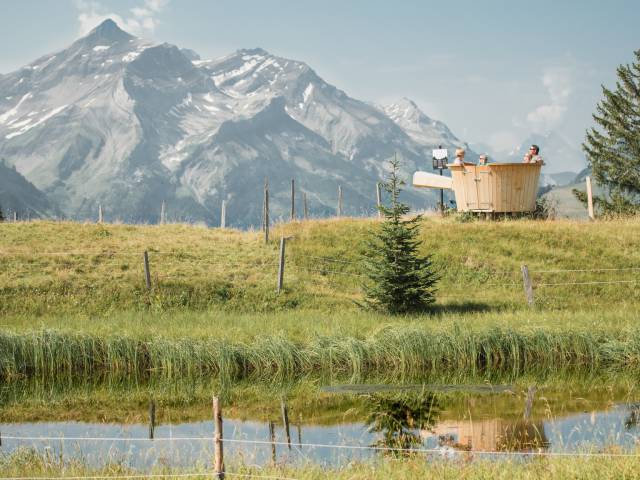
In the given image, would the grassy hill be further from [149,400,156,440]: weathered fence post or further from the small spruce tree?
[149,400,156,440]: weathered fence post

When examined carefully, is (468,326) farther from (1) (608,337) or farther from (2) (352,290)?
(2) (352,290)

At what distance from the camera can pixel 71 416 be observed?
60.2 feet

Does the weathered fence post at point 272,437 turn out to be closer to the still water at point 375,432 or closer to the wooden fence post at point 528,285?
the still water at point 375,432

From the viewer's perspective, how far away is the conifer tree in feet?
213

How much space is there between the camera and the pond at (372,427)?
47.8 feet

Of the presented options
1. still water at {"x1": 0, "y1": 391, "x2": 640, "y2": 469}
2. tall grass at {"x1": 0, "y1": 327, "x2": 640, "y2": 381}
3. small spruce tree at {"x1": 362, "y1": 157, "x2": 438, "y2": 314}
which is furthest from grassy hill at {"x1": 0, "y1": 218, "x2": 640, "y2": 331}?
still water at {"x1": 0, "y1": 391, "x2": 640, "y2": 469}

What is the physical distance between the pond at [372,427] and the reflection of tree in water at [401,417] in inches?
0.9

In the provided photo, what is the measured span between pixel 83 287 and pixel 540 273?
19.3 meters

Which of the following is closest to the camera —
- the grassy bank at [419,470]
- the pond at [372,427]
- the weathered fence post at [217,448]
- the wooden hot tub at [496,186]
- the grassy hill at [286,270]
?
the weathered fence post at [217,448]

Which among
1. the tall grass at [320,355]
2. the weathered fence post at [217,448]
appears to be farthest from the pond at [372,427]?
the weathered fence post at [217,448]

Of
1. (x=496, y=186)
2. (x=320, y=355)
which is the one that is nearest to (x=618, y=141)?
(x=496, y=186)

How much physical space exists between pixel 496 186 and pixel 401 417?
2528 centimetres

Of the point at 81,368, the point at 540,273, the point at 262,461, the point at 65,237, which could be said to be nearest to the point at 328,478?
the point at 262,461

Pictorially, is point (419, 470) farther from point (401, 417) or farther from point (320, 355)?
point (320, 355)
